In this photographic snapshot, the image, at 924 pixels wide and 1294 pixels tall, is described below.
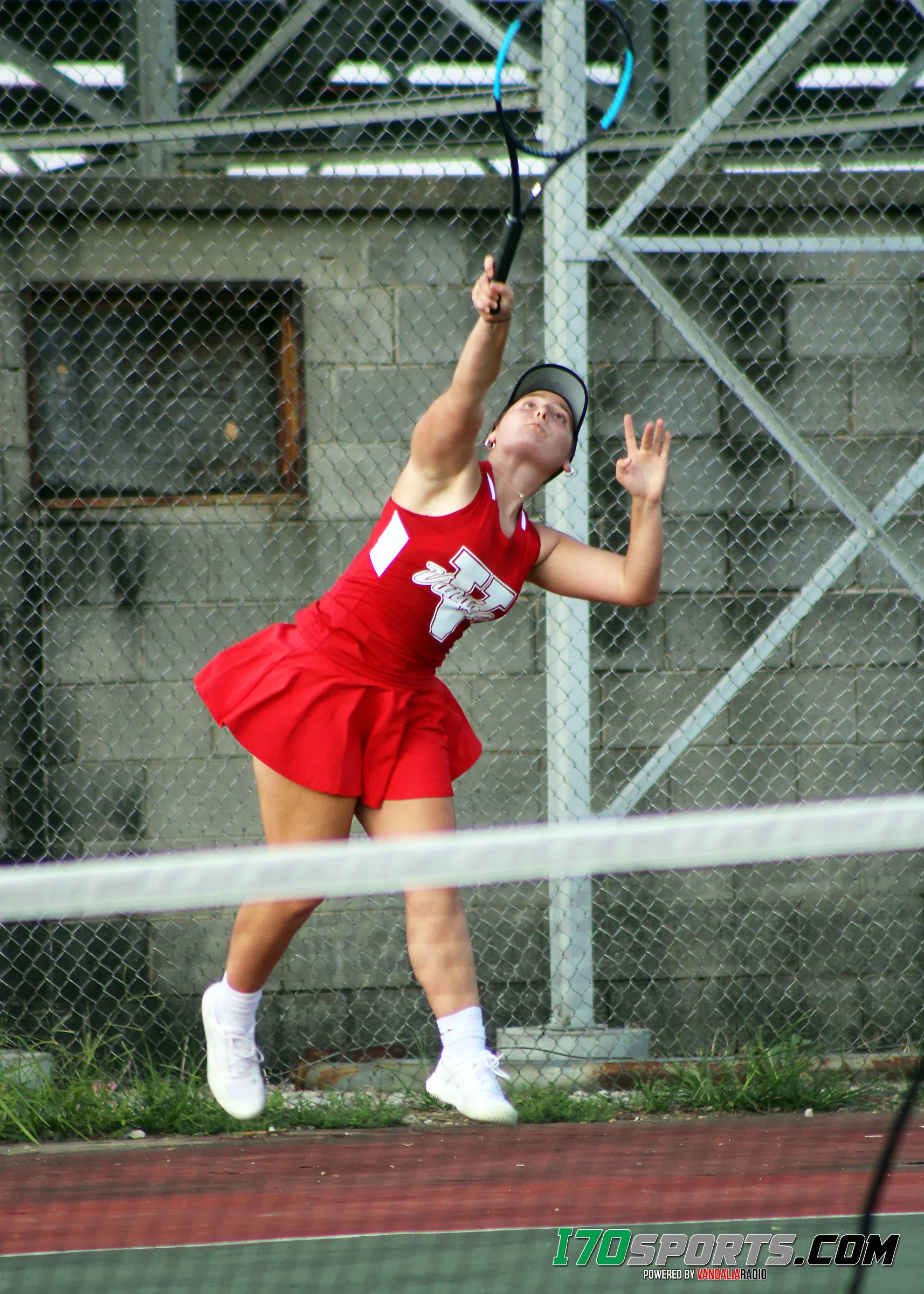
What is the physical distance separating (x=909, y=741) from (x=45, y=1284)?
3368 millimetres

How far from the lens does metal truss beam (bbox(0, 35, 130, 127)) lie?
4531 millimetres

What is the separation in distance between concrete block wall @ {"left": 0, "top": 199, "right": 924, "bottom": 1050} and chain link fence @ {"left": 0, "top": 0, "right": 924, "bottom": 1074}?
12mm

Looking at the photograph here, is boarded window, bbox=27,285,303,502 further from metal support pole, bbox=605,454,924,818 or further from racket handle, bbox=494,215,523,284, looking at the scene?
racket handle, bbox=494,215,523,284

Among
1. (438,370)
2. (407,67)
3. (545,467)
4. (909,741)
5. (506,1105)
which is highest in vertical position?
(407,67)

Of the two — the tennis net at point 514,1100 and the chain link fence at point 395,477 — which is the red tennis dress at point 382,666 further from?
the chain link fence at point 395,477

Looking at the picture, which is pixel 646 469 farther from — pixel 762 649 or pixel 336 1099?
pixel 336 1099

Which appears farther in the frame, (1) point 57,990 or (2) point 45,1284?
(1) point 57,990

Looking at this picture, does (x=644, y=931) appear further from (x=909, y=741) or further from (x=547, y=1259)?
(x=547, y=1259)

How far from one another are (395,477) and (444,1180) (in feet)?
7.40

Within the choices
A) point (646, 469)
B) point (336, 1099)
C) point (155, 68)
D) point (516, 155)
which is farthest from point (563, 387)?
point (155, 68)

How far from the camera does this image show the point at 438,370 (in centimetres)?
461

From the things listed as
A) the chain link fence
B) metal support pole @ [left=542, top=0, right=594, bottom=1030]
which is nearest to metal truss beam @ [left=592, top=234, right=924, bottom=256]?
the chain link fence

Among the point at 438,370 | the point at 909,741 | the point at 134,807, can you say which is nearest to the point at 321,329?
the point at 438,370

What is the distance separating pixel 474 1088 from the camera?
8.00 ft
